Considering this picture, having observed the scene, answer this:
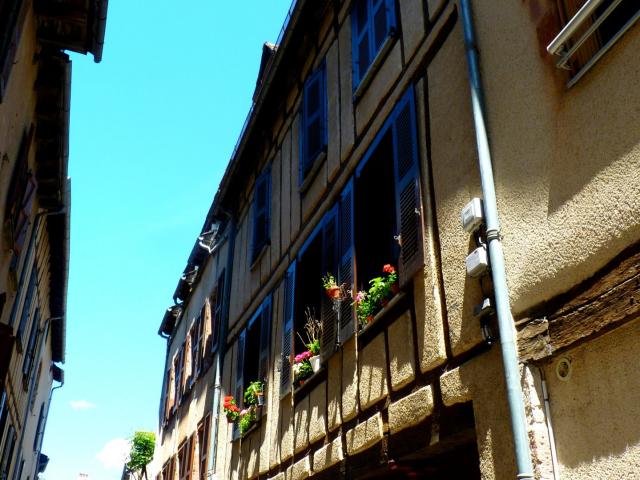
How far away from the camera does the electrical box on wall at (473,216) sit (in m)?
4.07

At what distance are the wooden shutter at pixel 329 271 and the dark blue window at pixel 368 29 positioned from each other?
1498mm

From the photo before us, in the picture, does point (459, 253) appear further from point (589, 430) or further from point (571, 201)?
point (589, 430)

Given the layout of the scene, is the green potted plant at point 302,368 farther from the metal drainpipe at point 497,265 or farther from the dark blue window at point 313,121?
the metal drainpipe at point 497,265

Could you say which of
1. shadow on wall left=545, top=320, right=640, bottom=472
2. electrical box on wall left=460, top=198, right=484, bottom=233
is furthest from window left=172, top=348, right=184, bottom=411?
shadow on wall left=545, top=320, right=640, bottom=472

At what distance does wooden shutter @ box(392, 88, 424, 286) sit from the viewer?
4.96 meters

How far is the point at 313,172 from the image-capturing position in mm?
8016

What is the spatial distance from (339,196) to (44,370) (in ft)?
49.9

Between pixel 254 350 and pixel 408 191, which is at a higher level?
pixel 254 350

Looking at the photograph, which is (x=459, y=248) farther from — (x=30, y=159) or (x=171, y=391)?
(x=171, y=391)

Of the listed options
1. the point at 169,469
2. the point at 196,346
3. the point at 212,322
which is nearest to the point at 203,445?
the point at 212,322

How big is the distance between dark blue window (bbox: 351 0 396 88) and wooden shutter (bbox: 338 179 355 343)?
1.27 meters

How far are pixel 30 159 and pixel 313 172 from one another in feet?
13.6

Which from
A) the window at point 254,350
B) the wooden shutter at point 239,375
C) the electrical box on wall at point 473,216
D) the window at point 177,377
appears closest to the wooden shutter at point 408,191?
the electrical box on wall at point 473,216

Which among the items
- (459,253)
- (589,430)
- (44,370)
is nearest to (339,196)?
(459,253)
